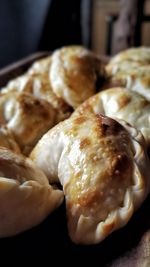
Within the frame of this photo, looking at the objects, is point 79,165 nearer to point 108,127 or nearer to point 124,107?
point 108,127

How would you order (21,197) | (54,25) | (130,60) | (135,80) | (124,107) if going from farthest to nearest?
1. (54,25)
2. (130,60)
3. (135,80)
4. (124,107)
5. (21,197)

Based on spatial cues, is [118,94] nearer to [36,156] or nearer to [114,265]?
[36,156]

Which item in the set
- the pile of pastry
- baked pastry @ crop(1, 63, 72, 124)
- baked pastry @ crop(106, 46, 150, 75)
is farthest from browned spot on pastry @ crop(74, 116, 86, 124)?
baked pastry @ crop(106, 46, 150, 75)

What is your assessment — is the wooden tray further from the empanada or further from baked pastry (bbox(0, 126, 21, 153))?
the empanada

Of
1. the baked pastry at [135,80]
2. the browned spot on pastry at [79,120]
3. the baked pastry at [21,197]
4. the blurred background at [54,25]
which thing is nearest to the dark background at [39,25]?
the blurred background at [54,25]

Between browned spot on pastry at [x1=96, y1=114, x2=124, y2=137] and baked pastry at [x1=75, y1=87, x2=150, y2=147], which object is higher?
browned spot on pastry at [x1=96, y1=114, x2=124, y2=137]

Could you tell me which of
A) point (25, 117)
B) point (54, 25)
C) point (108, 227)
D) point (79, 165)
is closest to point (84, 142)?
point (79, 165)

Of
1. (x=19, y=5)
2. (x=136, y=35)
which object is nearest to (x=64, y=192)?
(x=136, y=35)
